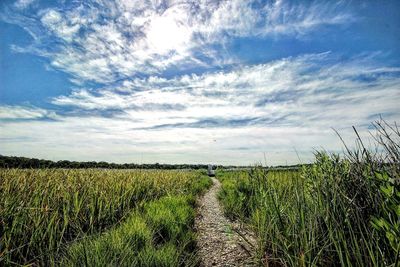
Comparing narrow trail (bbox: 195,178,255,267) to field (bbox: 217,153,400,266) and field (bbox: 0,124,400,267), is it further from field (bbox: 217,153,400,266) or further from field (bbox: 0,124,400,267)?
field (bbox: 217,153,400,266)

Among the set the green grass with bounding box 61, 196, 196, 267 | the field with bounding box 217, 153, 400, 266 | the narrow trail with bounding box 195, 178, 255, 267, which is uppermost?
the field with bounding box 217, 153, 400, 266

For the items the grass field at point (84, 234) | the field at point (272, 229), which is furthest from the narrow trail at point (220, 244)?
the grass field at point (84, 234)

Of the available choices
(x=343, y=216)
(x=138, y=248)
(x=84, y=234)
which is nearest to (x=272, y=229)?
(x=343, y=216)

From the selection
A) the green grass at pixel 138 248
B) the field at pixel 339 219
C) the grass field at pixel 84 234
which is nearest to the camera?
the field at pixel 339 219

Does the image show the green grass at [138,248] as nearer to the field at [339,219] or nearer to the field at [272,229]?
the field at [272,229]

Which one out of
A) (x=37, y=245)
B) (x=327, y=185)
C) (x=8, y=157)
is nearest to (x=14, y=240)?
(x=37, y=245)

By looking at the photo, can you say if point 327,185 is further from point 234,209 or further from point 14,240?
point 234,209

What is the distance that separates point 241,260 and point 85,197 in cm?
358

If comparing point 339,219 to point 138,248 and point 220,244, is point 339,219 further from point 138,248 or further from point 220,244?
point 220,244

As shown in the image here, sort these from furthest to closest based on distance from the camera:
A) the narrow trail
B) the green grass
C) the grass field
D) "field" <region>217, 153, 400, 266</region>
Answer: the narrow trail < the grass field < the green grass < "field" <region>217, 153, 400, 266</region>

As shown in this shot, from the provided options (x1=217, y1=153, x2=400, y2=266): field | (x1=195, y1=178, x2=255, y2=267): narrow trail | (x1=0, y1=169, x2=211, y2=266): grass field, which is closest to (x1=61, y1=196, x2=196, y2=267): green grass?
(x1=0, y1=169, x2=211, y2=266): grass field

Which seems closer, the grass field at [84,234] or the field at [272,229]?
the field at [272,229]

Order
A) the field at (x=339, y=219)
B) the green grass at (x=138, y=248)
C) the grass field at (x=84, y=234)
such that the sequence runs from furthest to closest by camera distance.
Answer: the grass field at (x=84, y=234)
the green grass at (x=138, y=248)
the field at (x=339, y=219)

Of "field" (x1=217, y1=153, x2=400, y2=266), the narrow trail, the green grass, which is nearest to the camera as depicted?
"field" (x1=217, y1=153, x2=400, y2=266)
